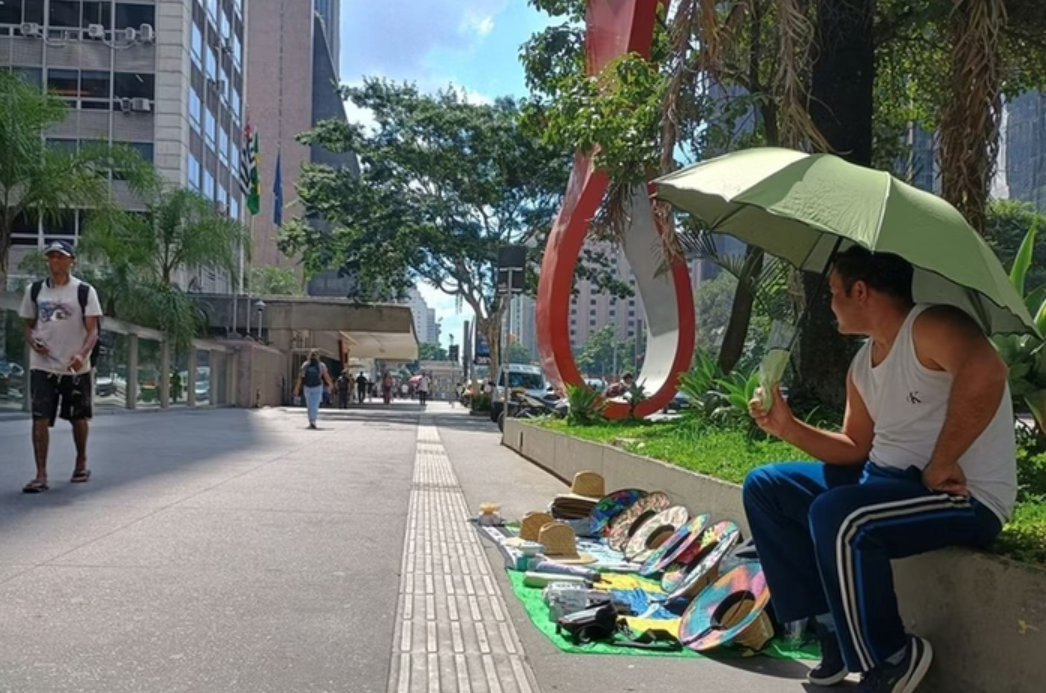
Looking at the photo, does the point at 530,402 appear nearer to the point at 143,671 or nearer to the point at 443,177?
the point at 443,177

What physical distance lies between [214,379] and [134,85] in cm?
1856

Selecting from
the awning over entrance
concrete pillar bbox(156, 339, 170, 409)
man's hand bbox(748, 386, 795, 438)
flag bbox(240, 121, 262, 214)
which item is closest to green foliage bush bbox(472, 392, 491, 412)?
concrete pillar bbox(156, 339, 170, 409)

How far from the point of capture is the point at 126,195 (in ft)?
135

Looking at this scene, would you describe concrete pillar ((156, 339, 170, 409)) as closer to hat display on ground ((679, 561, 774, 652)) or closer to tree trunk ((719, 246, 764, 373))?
tree trunk ((719, 246, 764, 373))

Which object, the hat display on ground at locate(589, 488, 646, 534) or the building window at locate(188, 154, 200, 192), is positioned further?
the building window at locate(188, 154, 200, 192)

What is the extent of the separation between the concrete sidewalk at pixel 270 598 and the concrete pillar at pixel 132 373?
15.7m

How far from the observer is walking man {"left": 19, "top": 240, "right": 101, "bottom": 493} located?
680cm

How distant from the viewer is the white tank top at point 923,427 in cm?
306

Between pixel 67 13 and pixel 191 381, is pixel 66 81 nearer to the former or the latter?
pixel 67 13

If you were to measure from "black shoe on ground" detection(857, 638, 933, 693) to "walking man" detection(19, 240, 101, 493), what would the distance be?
5649 millimetres

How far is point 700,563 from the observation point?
4.57 m

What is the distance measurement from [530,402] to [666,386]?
9.04 meters

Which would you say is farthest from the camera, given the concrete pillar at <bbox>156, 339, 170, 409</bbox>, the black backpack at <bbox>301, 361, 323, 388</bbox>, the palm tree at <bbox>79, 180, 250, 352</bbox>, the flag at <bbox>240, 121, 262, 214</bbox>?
the flag at <bbox>240, 121, 262, 214</bbox>

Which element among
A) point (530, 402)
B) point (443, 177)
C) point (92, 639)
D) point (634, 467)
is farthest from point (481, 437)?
point (92, 639)
